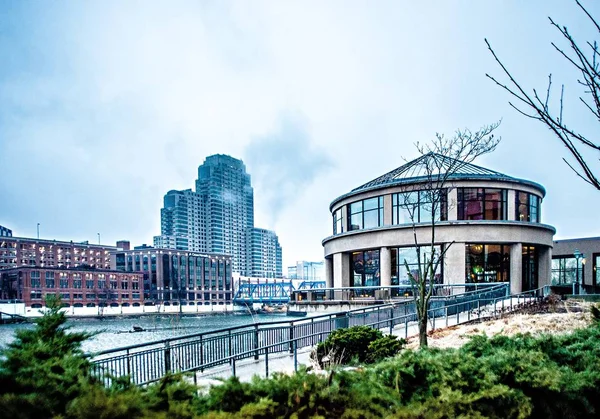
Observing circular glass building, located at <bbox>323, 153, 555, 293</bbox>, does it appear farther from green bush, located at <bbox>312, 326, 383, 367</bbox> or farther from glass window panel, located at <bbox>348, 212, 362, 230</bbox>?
green bush, located at <bbox>312, 326, 383, 367</bbox>

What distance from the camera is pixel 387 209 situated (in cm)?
3938

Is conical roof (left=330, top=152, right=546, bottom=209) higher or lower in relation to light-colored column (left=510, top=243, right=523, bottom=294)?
higher

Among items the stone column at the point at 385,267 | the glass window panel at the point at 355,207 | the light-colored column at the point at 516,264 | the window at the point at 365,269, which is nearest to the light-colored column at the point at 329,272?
the window at the point at 365,269

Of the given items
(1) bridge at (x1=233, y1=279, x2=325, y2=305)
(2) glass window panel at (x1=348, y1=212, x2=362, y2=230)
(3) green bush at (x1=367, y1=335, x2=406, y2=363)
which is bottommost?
(1) bridge at (x1=233, y1=279, x2=325, y2=305)

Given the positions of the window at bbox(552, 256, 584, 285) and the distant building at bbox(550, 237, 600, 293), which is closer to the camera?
the distant building at bbox(550, 237, 600, 293)

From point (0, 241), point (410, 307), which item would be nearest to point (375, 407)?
point (410, 307)

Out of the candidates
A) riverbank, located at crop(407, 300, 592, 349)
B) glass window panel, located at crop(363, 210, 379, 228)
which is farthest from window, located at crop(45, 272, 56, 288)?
riverbank, located at crop(407, 300, 592, 349)

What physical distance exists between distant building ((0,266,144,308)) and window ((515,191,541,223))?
9843cm

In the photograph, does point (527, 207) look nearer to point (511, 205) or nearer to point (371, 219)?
point (511, 205)

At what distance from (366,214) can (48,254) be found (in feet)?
442

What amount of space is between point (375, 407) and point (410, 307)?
19.0 meters

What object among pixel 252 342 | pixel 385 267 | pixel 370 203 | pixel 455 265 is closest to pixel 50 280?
pixel 370 203

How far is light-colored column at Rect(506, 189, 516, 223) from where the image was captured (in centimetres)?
3788

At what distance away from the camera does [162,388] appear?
3051 mm
